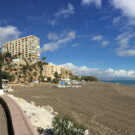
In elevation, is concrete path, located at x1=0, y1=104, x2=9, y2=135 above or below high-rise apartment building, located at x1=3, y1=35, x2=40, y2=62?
below

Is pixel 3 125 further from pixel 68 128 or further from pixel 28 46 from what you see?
pixel 28 46

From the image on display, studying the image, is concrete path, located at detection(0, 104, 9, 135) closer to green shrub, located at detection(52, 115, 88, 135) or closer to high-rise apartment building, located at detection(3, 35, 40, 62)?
green shrub, located at detection(52, 115, 88, 135)

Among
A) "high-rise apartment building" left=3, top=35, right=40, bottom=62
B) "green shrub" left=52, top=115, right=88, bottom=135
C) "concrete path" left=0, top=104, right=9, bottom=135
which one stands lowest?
"concrete path" left=0, top=104, right=9, bottom=135

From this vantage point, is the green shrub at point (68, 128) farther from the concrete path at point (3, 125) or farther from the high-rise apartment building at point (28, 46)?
the high-rise apartment building at point (28, 46)

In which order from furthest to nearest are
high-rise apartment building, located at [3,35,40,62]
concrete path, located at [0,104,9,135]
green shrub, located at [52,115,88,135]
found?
high-rise apartment building, located at [3,35,40,62]
concrete path, located at [0,104,9,135]
green shrub, located at [52,115,88,135]

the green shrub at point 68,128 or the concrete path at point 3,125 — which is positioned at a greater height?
the green shrub at point 68,128

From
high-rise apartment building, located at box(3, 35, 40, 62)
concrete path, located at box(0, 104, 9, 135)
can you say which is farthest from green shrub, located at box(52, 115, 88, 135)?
high-rise apartment building, located at box(3, 35, 40, 62)

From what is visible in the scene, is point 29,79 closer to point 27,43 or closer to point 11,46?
point 27,43

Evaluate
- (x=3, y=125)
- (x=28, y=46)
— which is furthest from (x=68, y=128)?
(x=28, y=46)

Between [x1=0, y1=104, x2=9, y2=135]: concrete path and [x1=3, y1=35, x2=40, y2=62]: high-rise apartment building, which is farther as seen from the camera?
[x1=3, y1=35, x2=40, y2=62]: high-rise apartment building

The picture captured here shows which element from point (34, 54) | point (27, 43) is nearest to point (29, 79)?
point (34, 54)

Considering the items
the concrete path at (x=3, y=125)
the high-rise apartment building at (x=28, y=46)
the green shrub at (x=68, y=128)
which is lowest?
the concrete path at (x=3, y=125)

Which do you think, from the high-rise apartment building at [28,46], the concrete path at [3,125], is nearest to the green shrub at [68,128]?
the concrete path at [3,125]

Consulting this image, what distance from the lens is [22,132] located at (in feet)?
8.95
